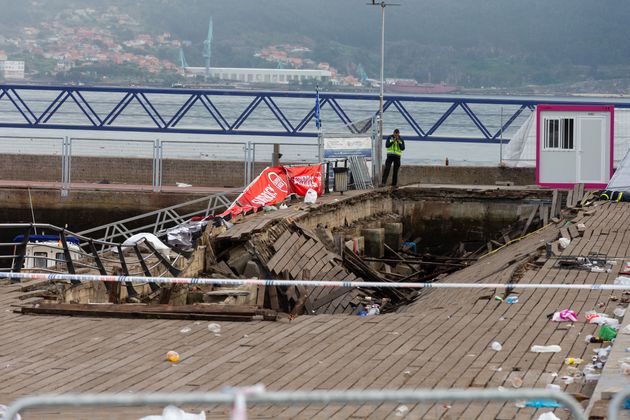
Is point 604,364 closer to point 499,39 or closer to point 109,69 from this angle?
point 109,69

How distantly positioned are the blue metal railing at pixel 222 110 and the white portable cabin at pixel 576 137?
170 inches

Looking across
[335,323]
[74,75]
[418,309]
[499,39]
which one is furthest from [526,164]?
[499,39]

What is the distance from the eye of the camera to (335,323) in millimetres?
13211

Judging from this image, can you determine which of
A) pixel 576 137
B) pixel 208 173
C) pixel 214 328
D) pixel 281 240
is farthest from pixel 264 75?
pixel 214 328

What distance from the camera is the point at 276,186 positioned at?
90.2ft

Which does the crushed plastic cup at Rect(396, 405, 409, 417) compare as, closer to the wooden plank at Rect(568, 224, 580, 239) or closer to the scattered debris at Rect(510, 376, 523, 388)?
the scattered debris at Rect(510, 376, 523, 388)

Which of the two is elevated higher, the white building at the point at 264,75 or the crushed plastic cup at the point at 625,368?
the white building at the point at 264,75

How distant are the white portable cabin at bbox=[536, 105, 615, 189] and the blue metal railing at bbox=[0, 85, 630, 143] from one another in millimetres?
4319

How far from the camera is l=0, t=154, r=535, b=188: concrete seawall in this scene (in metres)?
34.9

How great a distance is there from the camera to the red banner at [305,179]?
2852 cm

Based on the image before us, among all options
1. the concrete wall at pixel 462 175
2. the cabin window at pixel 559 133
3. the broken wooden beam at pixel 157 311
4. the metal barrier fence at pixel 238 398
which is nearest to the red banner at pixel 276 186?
the concrete wall at pixel 462 175

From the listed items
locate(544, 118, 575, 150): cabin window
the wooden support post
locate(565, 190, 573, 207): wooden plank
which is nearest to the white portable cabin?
locate(544, 118, 575, 150): cabin window

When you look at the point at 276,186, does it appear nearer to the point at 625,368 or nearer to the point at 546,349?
the point at 546,349

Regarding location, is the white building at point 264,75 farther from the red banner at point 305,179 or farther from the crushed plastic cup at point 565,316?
the crushed plastic cup at point 565,316
